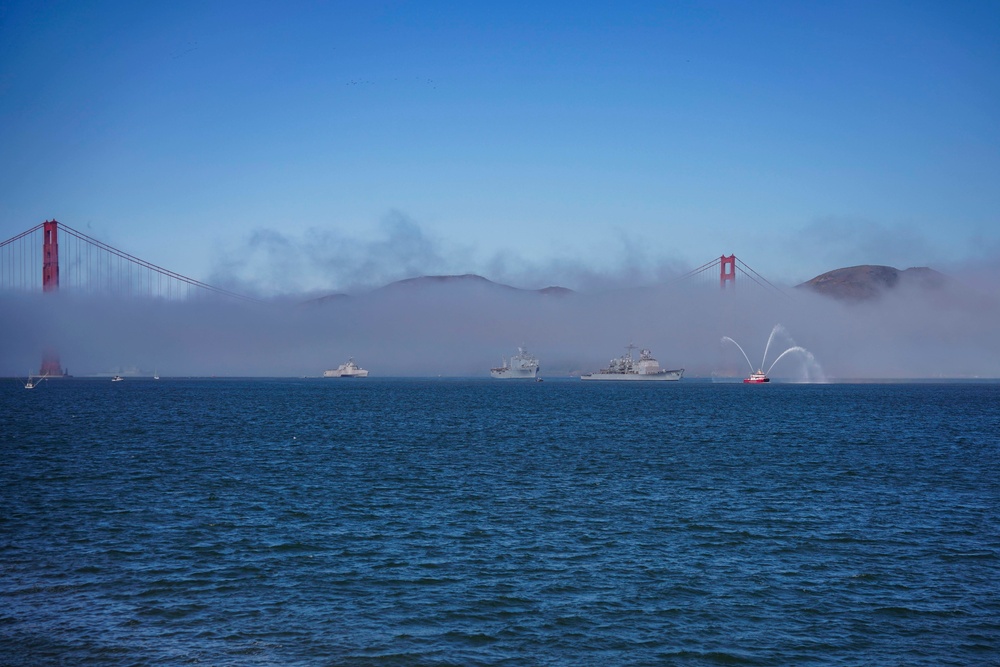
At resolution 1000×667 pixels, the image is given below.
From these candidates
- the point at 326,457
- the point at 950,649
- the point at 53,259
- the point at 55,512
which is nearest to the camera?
the point at 950,649

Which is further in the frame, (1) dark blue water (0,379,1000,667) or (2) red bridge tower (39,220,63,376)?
(2) red bridge tower (39,220,63,376)

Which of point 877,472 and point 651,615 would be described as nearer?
point 651,615

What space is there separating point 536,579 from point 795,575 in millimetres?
6822

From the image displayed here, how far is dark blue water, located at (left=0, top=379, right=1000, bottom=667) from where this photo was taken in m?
15.7

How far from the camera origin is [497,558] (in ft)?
71.7

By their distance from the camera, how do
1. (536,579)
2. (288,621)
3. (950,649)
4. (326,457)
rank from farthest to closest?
(326,457)
(536,579)
(288,621)
(950,649)

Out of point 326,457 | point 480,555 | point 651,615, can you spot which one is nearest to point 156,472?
point 326,457

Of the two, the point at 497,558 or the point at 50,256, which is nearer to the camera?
the point at 497,558

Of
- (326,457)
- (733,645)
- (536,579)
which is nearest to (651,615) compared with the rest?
(733,645)

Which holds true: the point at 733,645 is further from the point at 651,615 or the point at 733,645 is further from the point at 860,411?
the point at 860,411

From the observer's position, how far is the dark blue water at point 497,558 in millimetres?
15734

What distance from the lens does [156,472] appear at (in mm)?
38156

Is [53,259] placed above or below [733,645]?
above

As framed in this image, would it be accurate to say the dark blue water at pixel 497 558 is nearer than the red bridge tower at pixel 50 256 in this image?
Yes
